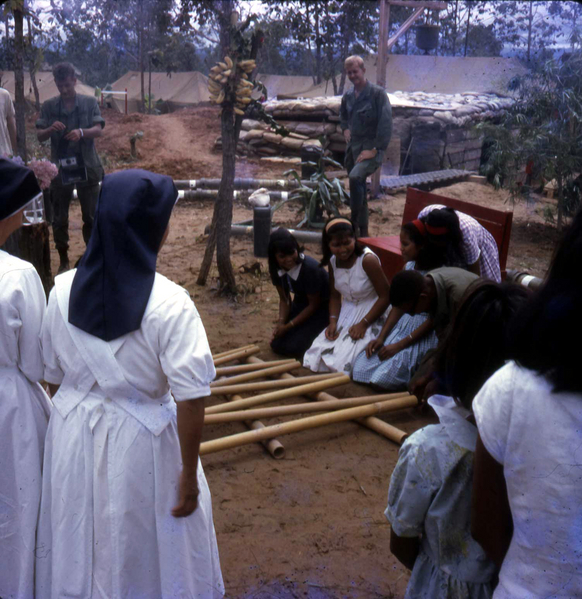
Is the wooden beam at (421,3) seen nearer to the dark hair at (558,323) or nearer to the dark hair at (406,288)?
the dark hair at (406,288)

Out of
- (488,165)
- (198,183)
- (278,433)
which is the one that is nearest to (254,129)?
(198,183)

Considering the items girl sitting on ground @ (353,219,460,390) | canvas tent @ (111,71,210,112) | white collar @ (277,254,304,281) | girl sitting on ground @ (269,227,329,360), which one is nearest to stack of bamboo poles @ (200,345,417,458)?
girl sitting on ground @ (353,219,460,390)

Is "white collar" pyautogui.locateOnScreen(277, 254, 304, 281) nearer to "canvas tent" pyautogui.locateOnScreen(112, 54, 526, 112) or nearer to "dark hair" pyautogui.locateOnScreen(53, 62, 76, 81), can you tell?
"dark hair" pyautogui.locateOnScreen(53, 62, 76, 81)

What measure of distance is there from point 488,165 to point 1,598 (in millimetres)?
8753

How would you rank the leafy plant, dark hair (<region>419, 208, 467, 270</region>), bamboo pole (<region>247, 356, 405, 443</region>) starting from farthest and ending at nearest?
the leafy plant → dark hair (<region>419, 208, 467, 270</region>) → bamboo pole (<region>247, 356, 405, 443</region>)

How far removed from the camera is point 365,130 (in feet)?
26.5

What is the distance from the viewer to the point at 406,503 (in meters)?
1.62

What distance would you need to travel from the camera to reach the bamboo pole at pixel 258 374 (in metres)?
4.03

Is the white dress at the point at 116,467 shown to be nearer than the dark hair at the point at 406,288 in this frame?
Yes

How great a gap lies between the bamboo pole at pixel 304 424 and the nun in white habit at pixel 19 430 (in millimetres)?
1125

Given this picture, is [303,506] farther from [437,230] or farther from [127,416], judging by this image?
[437,230]

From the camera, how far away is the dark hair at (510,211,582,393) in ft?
3.78

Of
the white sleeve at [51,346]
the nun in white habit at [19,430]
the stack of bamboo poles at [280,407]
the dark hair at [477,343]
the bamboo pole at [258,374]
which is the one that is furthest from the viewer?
the bamboo pole at [258,374]

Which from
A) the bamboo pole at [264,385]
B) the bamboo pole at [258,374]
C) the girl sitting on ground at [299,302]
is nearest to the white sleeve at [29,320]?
the bamboo pole at [264,385]
